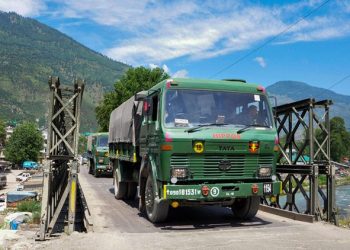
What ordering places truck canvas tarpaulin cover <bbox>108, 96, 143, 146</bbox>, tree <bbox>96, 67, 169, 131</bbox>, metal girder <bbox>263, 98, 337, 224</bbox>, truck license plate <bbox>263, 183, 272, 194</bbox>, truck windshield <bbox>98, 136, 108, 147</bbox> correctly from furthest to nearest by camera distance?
tree <bbox>96, 67, 169, 131</bbox> < truck windshield <bbox>98, 136, 108, 147</bbox> < truck canvas tarpaulin cover <bbox>108, 96, 143, 146</bbox> < metal girder <bbox>263, 98, 337, 224</bbox> < truck license plate <bbox>263, 183, 272, 194</bbox>

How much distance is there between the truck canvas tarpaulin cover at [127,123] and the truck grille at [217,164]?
9.36 feet

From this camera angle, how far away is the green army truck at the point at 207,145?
8.77 meters

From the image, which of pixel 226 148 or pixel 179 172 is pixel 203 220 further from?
pixel 226 148

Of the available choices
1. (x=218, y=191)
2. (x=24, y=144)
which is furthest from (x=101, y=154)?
(x=24, y=144)

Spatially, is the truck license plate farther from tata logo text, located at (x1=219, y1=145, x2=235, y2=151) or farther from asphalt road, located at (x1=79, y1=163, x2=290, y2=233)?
tata logo text, located at (x1=219, y1=145, x2=235, y2=151)

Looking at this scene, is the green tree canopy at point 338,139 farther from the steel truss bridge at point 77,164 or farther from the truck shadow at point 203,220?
the truck shadow at point 203,220

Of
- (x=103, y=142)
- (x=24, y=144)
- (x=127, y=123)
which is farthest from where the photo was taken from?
(x=24, y=144)

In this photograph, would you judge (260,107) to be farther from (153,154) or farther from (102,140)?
(102,140)

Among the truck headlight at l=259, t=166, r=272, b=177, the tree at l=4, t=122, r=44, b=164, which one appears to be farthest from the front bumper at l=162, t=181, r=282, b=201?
the tree at l=4, t=122, r=44, b=164

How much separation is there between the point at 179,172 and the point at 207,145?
0.77 meters

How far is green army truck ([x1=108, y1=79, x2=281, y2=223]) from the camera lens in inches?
345

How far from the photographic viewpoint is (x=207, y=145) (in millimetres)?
8812

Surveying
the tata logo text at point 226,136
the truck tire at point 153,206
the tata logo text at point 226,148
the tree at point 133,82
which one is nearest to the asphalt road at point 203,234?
the truck tire at point 153,206

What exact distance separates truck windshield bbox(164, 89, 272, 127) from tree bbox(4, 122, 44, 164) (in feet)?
315
